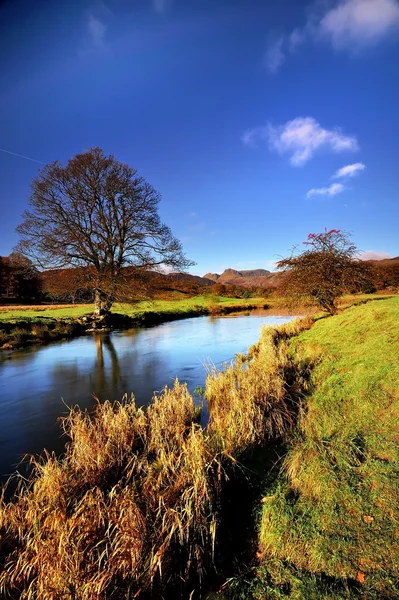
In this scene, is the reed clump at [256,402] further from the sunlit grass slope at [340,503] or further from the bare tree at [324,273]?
the bare tree at [324,273]

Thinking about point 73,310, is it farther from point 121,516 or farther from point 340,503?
point 340,503

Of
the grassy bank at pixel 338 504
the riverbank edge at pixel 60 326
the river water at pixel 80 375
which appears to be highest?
the riverbank edge at pixel 60 326

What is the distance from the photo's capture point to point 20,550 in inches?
112

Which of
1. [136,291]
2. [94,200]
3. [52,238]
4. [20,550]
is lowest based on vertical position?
[20,550]

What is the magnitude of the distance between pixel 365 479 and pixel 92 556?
3.16 meters

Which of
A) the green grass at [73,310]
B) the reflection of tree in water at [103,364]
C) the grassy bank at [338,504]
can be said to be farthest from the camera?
the green grass at [73,310]

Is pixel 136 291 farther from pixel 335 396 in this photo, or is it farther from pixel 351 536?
pixel 351 536

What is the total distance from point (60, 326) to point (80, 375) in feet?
36.9

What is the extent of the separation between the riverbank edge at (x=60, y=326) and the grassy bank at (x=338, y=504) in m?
16.3

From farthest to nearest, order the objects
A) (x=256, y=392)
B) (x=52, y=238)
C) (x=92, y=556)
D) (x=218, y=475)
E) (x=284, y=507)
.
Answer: (x=52, y=238), (x=256, y=392), (x=218, y=475), (x=284, y=507), (x=92, y=556)

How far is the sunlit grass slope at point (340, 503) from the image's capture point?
8.70 feet

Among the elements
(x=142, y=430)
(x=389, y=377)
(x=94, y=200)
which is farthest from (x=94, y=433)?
(x=94, y=200)

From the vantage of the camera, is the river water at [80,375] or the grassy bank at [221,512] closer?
the grassy bank at [221,512]

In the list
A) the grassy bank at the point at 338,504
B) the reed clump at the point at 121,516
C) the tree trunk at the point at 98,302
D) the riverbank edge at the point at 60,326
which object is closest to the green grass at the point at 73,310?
the riverbank edge at the point at 60,326
